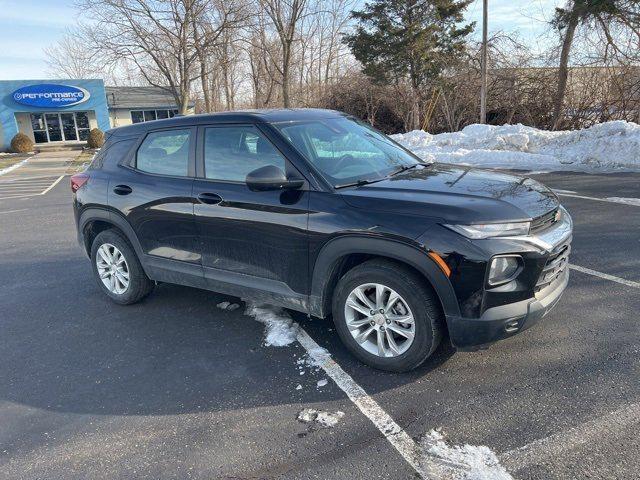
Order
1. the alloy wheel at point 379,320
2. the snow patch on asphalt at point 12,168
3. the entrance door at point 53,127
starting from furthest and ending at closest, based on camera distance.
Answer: the entrance door at point 53,127, the snow patch on asphalt at point 12,168, the alloy wheel at point 379,320

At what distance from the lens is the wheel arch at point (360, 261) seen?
9.51 ft

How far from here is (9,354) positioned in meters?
3.92

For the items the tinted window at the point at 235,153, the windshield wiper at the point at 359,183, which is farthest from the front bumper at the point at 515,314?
the tinted window at the point at 235,153

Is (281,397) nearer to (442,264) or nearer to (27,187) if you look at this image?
(442,264)

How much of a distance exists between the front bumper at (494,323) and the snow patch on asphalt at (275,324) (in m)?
1.42

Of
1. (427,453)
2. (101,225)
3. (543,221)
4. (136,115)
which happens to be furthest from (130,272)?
(136,115)

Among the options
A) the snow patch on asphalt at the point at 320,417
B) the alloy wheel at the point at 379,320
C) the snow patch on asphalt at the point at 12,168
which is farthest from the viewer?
the snow patch on asphalt at the point at 12,168

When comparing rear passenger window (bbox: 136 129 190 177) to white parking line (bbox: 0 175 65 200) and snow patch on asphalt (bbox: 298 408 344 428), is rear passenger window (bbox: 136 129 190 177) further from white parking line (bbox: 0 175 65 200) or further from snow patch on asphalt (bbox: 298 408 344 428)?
white parking line (bbox: 0 175 65 200)

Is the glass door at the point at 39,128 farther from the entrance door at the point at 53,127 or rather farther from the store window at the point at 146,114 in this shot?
the store window at the point at 146,114

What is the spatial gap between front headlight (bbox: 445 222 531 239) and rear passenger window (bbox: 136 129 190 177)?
2.43 metres

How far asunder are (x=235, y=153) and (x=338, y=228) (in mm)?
1221

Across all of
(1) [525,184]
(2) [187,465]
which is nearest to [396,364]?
(2) [187,465]

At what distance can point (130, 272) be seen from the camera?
4621 mm

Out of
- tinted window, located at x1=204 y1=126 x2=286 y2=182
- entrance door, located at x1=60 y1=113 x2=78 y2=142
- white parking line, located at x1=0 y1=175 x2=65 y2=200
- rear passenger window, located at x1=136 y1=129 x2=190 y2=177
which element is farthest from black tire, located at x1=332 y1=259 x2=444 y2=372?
entrance door, located at x1=60 y1=113 x2=78 y2=142
